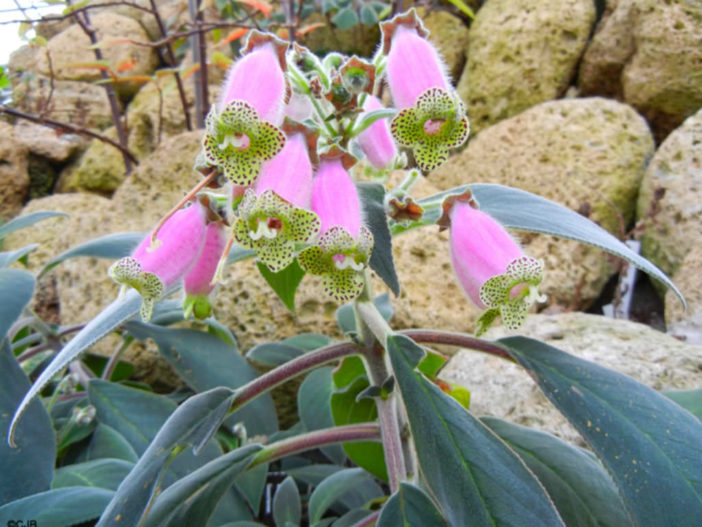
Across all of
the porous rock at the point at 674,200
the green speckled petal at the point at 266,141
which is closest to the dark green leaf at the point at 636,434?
the green speckled petal at the point at 266,141

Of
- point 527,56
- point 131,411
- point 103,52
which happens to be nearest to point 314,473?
point 131,411

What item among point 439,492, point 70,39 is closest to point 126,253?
point 439,492

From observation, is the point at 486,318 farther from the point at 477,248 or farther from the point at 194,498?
the point at 194,498

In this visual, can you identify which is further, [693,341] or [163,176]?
[163,176]

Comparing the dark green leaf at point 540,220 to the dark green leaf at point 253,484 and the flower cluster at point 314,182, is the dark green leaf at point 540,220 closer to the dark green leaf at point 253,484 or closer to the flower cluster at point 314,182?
the flower cluster at point 314,182

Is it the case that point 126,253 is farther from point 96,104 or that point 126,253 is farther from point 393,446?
point 96,104

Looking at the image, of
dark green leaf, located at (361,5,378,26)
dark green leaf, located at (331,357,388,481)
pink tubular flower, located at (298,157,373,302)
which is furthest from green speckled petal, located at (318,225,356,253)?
dark green leaf, located at (361,5,378,26)

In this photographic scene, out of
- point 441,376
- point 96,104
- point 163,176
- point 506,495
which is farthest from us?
point 96,104
